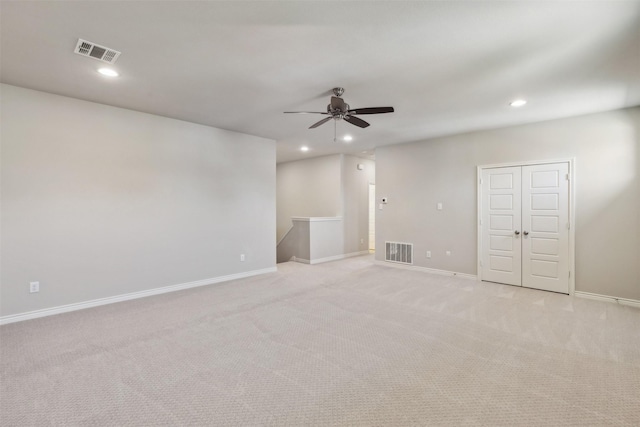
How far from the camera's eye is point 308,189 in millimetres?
8164

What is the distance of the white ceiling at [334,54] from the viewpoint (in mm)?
2090

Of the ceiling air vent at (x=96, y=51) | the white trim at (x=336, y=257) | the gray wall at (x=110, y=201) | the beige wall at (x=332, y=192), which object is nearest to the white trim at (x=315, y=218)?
the beige wall at (x=332, y=192)

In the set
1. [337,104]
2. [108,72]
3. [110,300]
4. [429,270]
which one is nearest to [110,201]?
Answer: [110,300]

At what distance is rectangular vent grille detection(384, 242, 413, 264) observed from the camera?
6168 millimetres

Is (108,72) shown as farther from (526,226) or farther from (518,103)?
(526,226)

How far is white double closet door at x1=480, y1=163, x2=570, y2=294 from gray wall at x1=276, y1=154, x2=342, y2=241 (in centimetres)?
347

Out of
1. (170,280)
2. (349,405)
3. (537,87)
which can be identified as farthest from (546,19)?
(170,280)

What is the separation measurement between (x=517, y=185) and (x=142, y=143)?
19.7 ft

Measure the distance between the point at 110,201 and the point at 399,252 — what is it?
5.32m

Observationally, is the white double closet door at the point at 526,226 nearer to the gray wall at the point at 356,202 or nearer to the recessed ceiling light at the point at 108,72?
the gray wall at the point at 356,202

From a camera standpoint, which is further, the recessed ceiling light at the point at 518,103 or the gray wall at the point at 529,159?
the gray wall at the point at 529,159

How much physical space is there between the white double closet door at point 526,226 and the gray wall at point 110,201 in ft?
14.5

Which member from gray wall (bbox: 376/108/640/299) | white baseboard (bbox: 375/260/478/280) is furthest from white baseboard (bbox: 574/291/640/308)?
white baseboard (bbox: 375/260/478/280)

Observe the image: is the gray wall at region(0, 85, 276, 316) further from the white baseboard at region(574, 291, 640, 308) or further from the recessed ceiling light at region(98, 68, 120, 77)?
the white baseboard at region(574, 291, 640, 308)
